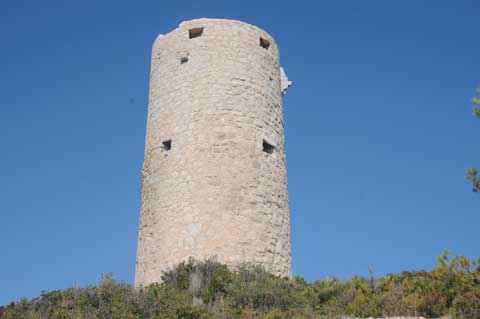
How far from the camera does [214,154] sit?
13.1m

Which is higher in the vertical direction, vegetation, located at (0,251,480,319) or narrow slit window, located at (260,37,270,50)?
narrow slit window, located at (260,37,270,50)

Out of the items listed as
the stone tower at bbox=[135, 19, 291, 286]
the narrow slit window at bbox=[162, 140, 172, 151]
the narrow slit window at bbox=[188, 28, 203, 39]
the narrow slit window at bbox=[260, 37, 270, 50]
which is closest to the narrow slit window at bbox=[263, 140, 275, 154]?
the stone tower at bbox=[135, 19, 291, 286]

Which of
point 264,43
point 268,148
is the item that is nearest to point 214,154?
point 268,148

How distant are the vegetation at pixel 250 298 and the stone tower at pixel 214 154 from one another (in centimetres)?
69

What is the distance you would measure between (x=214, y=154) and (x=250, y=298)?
334 cm

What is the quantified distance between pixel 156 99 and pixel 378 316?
22.7 ft

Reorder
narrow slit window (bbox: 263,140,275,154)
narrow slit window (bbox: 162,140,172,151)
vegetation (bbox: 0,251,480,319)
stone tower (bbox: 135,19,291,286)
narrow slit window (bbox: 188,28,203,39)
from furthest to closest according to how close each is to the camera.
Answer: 1. narrow slit window (bbox: 188,28,203,39)
2. narrow slit window (bbox: 263,140,275,154)
3. narrow slit window (bbox: 162,140,172,151)
4. stone tower (bbox: 135,19,291,286)
5. vegetation (bbox: 0,251,480,319)

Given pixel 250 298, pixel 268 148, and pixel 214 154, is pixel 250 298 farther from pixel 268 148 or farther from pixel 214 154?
pixel 268 148

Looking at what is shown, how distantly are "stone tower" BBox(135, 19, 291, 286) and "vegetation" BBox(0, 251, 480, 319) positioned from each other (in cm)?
69

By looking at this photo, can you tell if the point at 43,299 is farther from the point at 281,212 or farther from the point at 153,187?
the point at 281,212

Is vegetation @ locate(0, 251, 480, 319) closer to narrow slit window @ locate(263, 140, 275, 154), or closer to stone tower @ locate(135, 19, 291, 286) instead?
stone tower @ locate(135, 19, 291, 286)

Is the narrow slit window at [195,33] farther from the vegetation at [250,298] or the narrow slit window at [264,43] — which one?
the vegetation at [250,298]

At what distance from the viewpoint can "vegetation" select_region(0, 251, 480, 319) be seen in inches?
379

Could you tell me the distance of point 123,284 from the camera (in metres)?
11.0
